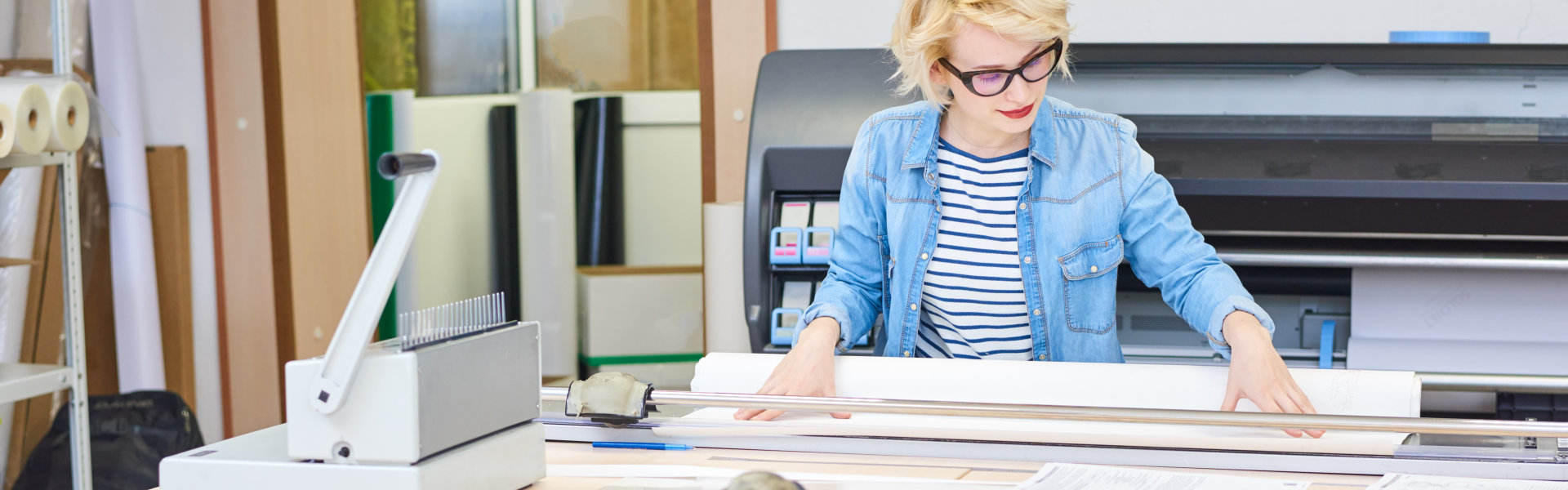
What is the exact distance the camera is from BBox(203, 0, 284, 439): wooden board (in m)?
2.66

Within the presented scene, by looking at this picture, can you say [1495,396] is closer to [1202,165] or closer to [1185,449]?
[1202,165]

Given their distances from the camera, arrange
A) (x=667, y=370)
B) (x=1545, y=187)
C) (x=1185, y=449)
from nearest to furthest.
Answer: (x=1185, y=449)
(x=1545, y=187)
(x=667, y=370)

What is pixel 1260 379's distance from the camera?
1.09 m

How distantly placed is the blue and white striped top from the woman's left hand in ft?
1.04

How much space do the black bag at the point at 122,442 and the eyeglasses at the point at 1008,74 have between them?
5.82 ft

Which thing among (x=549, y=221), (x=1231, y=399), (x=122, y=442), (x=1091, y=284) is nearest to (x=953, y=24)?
(x=1091, y=284)

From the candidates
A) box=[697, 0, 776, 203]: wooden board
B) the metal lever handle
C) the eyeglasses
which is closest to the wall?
box=[697, 0, 776, 203]: wooden board

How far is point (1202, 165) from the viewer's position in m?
1.75

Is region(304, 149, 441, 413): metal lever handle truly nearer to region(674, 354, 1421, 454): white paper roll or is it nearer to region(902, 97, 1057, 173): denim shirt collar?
region(674, 354, 1421, 454): white paper roll

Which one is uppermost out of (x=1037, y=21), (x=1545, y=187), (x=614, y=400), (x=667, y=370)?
(x=1037, y=21)

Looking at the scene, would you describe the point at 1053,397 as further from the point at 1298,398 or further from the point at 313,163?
the point at 313,163

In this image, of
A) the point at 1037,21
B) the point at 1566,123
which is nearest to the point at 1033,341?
the point at 1037,21

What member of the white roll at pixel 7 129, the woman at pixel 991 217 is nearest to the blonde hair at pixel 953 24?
the woman at pixel 991 217

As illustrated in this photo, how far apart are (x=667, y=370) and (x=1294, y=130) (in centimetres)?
209
